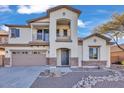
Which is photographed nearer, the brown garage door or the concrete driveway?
the concrete driveway

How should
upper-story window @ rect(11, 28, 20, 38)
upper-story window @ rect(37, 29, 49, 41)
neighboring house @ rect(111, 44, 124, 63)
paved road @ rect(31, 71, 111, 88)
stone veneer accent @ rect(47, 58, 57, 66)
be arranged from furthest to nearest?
neighboring house @ rect(111, 44, 124, 63) < upper-story window @ rect(37, 29, 49, 41) < upper-story window @ rect(11, 28, 20, 38) < stone veneer accent @ rect(47, 58, 57, 66) < paved road @ rect(31, 71, 111, 88)

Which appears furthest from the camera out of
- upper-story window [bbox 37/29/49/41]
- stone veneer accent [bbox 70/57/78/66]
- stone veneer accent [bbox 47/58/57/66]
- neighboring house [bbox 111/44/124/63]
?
neighboring house [bbox 111/44/124/63]

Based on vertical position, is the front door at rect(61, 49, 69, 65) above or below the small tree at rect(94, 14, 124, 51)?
below

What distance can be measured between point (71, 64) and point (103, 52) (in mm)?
4197

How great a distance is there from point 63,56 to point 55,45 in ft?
6.22

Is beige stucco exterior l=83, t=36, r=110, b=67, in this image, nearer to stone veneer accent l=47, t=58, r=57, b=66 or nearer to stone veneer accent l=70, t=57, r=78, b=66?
stone veneer accent l=70, t=57, r=78, b=66

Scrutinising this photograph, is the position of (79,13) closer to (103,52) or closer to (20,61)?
(103,52)

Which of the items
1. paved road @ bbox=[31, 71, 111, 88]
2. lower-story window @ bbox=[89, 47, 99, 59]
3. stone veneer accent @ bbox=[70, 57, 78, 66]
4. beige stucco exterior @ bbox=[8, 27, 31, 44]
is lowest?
paved road @ bbox=[31, 71, 111, 88]

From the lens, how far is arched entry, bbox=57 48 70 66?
1118 inches

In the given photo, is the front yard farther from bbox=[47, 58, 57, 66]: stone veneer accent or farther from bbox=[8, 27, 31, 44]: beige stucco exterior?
bbox=[8, 27, 31, 44]: beige stucco exterior

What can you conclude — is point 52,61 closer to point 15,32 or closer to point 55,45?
point 55,45

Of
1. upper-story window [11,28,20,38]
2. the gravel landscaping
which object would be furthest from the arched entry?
the gravel landscaping

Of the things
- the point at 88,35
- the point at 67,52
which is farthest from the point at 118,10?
the point at 67,52

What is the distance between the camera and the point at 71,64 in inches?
1094
